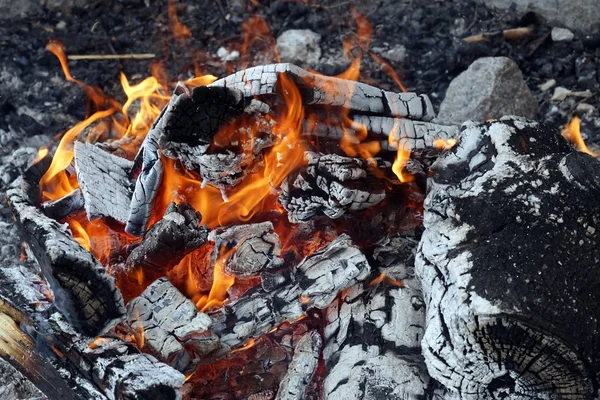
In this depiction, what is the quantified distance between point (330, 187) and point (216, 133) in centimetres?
46

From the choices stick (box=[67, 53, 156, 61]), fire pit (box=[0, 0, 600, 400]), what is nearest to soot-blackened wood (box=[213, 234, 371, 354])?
fire pit (box=[0, 0, 600, 400])

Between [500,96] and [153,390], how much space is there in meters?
2.39

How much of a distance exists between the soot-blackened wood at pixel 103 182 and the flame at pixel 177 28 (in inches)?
74.6

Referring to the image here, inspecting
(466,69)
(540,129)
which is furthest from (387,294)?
(466,69)

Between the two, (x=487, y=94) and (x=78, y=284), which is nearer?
(x=78, y=284)

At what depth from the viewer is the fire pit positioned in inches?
77.6

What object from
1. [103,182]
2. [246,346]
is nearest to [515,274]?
[246,346]

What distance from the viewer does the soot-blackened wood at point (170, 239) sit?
97.4 inches

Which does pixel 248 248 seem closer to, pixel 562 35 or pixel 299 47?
pixel 299 47

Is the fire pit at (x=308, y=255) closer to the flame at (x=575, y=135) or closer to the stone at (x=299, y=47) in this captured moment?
the flame at (x=575, y=135)

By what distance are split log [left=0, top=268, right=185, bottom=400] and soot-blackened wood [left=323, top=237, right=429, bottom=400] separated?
22.0 inches

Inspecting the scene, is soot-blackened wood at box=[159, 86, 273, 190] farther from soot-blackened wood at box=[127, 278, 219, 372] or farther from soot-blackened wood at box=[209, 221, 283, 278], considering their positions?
soot-blackened wood at box=[127, 278, 219, 372]

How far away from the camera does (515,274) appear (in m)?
1.94

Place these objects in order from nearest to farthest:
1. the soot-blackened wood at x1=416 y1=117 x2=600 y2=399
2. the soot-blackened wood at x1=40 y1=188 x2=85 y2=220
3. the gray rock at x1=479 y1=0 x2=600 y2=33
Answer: the soot-blackened wood at x1=416 y1=117 x2=600 y2=399
the soot-blackened wood at x1=40 y1=188 x2=85 y2=220
the gray rock at x1=479 y1=0 x2=600 y2=33
